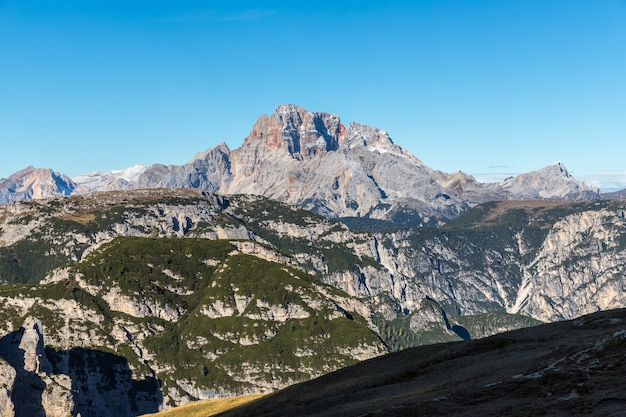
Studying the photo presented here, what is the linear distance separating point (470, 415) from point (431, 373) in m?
40.9

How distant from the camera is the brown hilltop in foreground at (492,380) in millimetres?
74625

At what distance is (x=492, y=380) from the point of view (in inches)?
3605

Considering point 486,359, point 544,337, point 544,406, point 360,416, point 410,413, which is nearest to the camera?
point 544,406

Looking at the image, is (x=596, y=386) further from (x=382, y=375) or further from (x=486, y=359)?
(x=382, y=375)

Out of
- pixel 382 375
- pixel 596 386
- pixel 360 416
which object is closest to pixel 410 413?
pixel 360 416

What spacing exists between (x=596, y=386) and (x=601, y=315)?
178ft

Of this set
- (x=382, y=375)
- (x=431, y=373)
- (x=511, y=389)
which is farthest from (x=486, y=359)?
(x=511, y=389)

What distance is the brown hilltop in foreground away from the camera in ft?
245

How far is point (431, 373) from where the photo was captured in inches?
4498

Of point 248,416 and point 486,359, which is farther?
point 248,416

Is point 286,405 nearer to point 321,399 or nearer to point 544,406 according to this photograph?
point 321,399

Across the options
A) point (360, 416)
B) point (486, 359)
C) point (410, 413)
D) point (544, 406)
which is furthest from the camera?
point (486, 359)

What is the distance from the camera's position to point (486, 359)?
11256 cm

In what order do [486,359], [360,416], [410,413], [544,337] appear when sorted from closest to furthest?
[410,413]
[360,416]
[486,359]
[544,337]
